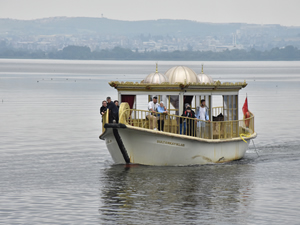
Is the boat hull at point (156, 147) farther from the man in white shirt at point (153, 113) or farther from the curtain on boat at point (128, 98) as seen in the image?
the curtain on boat at point (128, 98)

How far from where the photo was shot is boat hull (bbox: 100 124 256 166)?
92.5 feet

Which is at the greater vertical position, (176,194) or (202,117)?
(202,117)

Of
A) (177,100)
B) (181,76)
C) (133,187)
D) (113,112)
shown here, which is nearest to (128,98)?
(177,100)

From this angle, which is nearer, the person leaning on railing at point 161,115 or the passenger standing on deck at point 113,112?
the passenger standing on deck at point 113,112

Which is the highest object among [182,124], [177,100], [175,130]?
[177,100]

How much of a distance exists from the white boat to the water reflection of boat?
612 mm

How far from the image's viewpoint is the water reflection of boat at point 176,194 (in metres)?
21.5

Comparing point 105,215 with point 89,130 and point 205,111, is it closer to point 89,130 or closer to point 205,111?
point 205,111

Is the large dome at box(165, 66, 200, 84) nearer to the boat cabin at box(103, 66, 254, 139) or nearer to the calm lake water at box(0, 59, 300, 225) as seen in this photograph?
the boat cabin at box(103, 66, 254, 139)

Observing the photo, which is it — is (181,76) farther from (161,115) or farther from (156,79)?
(161,115)

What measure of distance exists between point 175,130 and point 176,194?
546cm

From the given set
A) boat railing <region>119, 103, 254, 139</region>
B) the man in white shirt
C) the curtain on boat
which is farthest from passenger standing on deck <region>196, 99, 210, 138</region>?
the curtain on boat

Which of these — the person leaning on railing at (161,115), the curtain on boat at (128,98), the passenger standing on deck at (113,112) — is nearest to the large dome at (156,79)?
the curtain on boat at (128,98)

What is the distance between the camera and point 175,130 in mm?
29484
